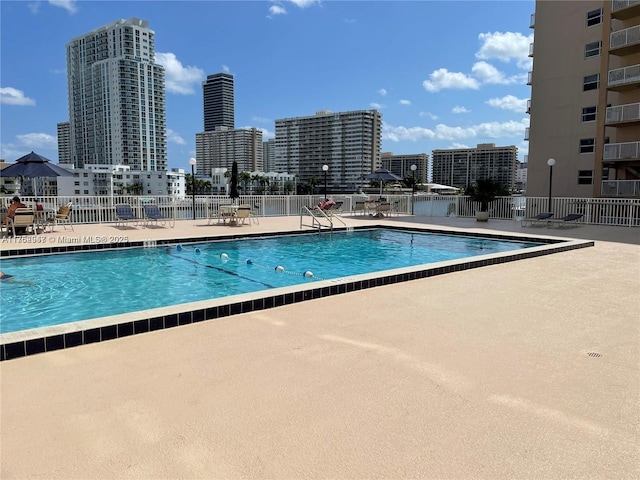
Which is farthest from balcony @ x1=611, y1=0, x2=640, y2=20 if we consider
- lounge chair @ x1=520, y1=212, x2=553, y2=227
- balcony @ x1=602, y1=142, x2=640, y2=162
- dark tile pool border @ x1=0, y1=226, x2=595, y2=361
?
dark tile pool border @ x1=0, y1=226, x2=595, y2=361

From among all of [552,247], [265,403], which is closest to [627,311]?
[265,403]

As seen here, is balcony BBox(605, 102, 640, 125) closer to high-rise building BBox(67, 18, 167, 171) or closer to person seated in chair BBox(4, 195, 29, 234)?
person seated in chair BBox(4, 195, 29, 234)

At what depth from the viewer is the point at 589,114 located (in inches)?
1045

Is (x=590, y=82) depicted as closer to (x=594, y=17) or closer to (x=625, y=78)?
(x=594, y=17)

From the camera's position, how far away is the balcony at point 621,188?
20562 mm

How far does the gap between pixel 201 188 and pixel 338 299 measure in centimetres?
10177

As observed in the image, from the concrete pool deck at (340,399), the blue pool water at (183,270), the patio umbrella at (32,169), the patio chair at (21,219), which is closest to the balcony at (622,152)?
the blue pool water at (183,270)

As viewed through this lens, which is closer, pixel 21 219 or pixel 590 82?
pixel 21 219

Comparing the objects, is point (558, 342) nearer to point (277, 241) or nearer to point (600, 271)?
point (600, 271)

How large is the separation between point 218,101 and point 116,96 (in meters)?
82.5

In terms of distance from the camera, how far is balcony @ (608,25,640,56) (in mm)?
20969

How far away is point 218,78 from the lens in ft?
584

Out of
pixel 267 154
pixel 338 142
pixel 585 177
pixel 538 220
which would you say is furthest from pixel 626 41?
pixel 267 154

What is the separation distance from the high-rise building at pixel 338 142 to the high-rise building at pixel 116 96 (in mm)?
30010
